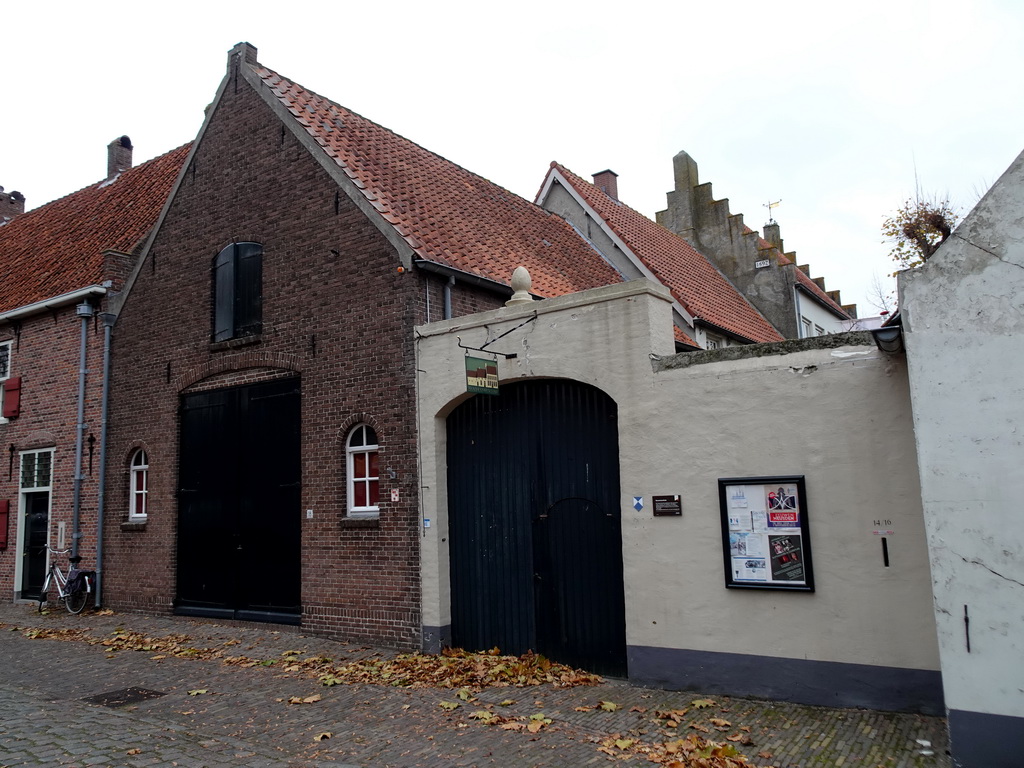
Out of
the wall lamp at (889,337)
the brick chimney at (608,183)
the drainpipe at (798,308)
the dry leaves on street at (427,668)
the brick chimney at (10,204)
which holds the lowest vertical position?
the dry leaves on street at (427,668)

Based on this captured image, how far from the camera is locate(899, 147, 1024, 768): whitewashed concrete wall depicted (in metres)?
5.56

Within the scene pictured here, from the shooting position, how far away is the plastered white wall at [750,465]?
23.2 feet

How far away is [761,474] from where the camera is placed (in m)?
7.74

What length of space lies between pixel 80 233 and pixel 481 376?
1300cm

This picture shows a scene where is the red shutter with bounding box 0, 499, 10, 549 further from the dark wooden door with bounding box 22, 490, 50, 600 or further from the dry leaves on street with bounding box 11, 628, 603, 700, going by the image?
the dry leaves on street with bounding box 11, 628, 603, 700

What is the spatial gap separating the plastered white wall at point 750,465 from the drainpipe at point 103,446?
8638 millimetres

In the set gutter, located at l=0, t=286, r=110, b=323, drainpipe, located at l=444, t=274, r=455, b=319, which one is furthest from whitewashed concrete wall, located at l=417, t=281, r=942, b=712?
gutter, located at l=0, t=286, r=110, b=323

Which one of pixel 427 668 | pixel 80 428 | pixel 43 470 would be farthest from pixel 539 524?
pixel 43 470

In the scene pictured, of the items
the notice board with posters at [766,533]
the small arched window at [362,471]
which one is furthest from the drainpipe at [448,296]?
the notice board with posters at [766,533]

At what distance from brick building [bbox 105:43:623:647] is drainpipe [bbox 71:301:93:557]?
0.67 meters

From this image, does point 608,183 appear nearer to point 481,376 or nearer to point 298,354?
point 298,354

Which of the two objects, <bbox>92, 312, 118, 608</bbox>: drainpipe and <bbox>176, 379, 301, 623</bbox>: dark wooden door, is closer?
<bbox>176, 379, 301, 623</bbox>: dark wooden door

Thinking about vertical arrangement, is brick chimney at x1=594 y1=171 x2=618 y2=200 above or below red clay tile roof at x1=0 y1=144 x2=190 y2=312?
above

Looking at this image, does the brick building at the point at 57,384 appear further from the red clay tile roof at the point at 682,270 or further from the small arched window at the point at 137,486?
the red clay tile roof at the point at 682,270
